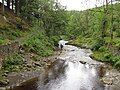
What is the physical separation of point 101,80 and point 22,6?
33.6 metres

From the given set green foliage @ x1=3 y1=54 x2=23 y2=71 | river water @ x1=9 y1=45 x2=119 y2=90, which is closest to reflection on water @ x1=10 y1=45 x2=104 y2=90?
river water @ x1=9 y1=45 x2=119 y2=90

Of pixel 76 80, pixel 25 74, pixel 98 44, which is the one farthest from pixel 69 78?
pixel 98 44

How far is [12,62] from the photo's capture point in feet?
103

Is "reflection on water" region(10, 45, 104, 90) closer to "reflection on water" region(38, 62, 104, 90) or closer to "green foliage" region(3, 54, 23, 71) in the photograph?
"reflection on water" region(38, 62, 104, 90)

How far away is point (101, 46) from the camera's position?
170ft

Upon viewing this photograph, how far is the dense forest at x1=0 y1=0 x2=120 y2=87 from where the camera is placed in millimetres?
34094

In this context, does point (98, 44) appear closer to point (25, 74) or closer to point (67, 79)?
point (67, 79)

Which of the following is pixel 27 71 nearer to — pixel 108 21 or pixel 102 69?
pixel 102 69

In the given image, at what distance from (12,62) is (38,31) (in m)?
24.6

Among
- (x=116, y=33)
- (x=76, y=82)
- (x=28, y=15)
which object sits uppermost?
(x=28, y=15)

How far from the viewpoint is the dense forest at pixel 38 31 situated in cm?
3409

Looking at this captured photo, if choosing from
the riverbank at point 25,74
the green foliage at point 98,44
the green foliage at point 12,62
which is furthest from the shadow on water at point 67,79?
the green foliage at point 98,44

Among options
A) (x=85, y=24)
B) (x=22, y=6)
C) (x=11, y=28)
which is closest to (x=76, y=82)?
(x=11, y=28)

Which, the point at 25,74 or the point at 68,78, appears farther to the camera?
the point at 68,78
